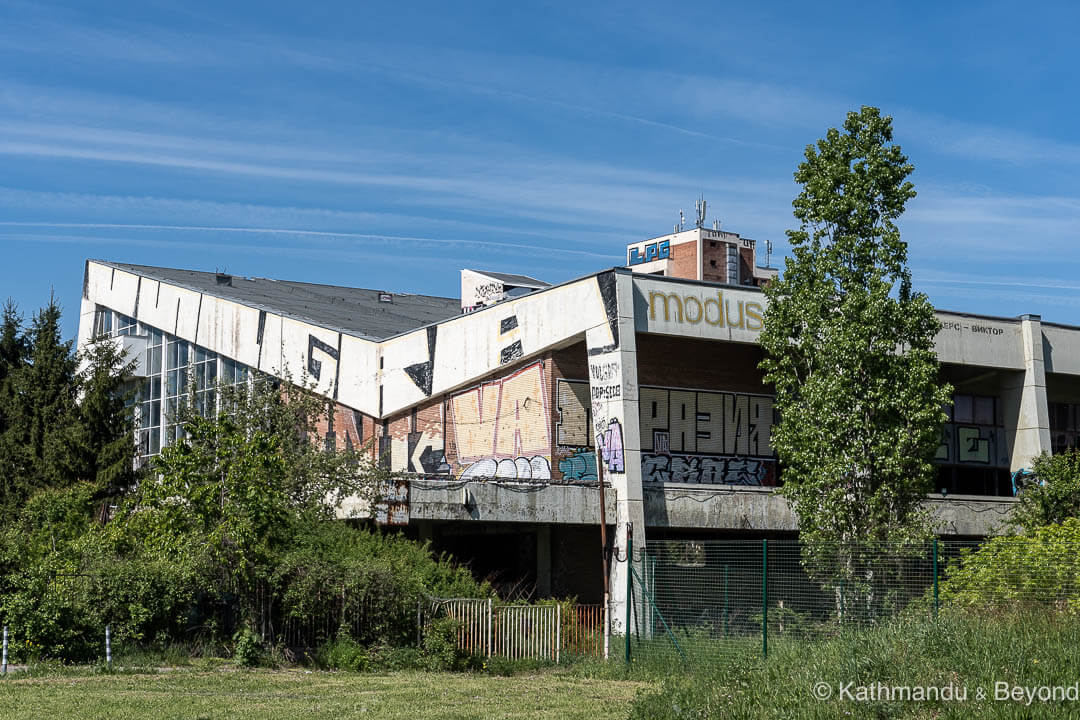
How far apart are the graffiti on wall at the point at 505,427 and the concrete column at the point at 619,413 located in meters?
2.60

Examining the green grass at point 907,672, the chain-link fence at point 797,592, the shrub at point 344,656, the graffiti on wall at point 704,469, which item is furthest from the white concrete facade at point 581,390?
the green grass at point 907,672

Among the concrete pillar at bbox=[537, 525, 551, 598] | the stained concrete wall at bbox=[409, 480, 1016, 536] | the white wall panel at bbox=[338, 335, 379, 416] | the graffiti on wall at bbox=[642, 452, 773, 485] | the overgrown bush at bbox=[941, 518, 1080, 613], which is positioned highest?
the white wall panel at bbox=[338, 335, 379, 416]

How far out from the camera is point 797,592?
23.9 meters

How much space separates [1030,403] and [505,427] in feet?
55.1

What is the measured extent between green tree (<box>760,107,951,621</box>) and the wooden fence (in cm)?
556

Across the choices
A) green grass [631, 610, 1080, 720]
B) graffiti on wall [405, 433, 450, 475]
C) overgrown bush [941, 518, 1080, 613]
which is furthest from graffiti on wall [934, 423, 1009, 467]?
green grass [631, 610, 1080, 720]

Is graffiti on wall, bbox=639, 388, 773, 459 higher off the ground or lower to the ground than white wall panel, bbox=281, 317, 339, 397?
lower

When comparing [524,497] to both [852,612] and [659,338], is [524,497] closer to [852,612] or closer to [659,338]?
[659,338]

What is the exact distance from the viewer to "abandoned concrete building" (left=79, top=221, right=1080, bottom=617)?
31359mm

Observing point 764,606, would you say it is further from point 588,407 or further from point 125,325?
point 125,325

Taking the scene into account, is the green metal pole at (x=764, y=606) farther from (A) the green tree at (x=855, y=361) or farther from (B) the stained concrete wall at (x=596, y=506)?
(B) the stained concrete wall at (x=596, y=506)

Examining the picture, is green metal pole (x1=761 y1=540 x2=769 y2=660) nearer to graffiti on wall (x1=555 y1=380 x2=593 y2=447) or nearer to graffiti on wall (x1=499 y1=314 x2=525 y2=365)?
graffiti on wall (x1=555 y1=380 x2=593 y2=447)

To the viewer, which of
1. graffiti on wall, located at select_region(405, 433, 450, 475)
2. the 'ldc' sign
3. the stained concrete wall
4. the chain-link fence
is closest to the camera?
the chain-link fence

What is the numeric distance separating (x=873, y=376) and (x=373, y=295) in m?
33.3
